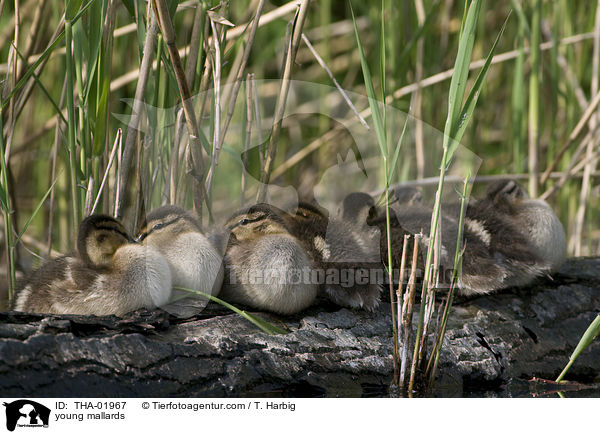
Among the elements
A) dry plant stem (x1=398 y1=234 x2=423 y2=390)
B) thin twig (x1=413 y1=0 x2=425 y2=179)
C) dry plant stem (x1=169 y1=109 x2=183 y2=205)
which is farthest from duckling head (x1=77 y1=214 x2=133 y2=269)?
thin twig (x1=413 y1=0 x2=425 y2=179)

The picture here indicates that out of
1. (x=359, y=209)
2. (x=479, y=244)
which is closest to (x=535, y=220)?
(x=479, y=244)

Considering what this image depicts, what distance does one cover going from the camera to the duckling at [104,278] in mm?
2553

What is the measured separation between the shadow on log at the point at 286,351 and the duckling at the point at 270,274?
81 mm

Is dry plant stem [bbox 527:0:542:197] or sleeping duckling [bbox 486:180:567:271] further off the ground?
dry plant stem [bbox 527:0:542:197]

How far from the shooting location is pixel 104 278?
2.57 metres

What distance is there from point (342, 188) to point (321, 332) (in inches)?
91.2

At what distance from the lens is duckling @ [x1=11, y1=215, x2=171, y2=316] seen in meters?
2.55

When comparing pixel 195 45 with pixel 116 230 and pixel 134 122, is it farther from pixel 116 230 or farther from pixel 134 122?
pixel 116 230

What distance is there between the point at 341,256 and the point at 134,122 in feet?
3.87

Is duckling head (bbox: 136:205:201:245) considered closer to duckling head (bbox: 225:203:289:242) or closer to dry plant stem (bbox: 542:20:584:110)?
duckling head (bbox: 225:203:289:242)

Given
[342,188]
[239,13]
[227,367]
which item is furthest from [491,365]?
[239,13]

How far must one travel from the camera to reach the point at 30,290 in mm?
2787

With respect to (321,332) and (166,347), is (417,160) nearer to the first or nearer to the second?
(321,332)

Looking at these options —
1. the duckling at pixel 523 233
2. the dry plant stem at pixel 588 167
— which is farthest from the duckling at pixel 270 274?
the dry plant stem at pixel 588 167
